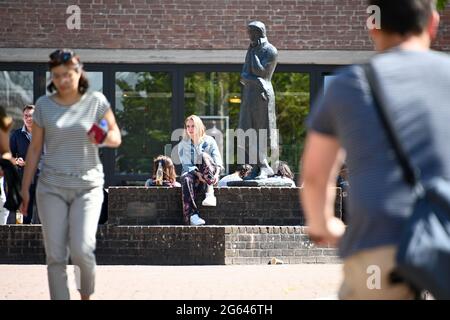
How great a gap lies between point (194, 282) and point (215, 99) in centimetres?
1135

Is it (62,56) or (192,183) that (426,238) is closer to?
(62,56)

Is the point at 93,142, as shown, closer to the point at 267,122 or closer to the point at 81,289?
the point at 81,289

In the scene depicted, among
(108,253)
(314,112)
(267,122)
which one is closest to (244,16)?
(267,122)

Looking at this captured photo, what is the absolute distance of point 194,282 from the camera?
33.0 feet

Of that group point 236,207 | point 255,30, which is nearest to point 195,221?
point 236,207

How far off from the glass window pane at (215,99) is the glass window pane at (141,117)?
423mm

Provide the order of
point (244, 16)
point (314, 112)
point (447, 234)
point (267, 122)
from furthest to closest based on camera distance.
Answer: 1. point (244, 16)
2. point (267, 122)
3. point (314, 112)
4. point (447, 234)

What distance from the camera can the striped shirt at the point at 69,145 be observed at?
682 centimetres

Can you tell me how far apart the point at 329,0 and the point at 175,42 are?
117 inches

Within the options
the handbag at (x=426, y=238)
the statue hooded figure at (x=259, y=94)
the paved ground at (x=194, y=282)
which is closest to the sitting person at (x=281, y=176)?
the statue hooded figure at (x=259, y=94)

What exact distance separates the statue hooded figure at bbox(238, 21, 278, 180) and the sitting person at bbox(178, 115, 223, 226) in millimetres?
528

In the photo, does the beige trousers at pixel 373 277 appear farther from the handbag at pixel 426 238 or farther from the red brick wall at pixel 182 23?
the red brick wall at pixel 182 23

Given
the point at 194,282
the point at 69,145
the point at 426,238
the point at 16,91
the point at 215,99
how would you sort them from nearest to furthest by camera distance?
the point at 426,238 → the point at 69,145 → the point at 194,282 → the point at 16,91 → the point at 215,99

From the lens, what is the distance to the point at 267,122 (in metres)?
13.8
